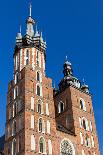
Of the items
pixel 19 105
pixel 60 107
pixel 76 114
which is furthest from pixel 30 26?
pixel 19 105

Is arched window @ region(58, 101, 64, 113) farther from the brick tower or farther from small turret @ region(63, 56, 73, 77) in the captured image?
small turret @ region(63, 56, 73, 77)

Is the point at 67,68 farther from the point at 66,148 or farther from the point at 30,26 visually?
the point at 66,148

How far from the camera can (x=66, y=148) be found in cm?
4734

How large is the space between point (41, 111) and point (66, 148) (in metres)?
5.90

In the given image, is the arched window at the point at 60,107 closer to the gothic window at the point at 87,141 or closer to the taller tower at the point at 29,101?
the taller tower at the point at 29,101

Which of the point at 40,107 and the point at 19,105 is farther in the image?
the point at 40,107

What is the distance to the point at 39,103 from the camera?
159ft

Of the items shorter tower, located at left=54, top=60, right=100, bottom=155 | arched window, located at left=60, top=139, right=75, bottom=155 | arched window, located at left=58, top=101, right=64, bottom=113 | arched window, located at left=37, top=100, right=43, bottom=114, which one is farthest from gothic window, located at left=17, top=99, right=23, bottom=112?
arched window, located at left=58, top=101, right=64, bottom=113

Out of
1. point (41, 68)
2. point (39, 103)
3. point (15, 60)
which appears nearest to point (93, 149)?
point (39, 103)

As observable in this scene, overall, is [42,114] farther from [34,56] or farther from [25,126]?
[34,56]

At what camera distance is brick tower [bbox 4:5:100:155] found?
4478 centimetres

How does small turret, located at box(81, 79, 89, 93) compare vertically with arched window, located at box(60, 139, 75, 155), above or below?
above

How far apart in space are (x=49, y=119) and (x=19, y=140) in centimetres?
554

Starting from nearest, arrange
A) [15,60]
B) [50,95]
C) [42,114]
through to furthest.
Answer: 1. [42,114]
2. [50,95]
3. [15,60]
